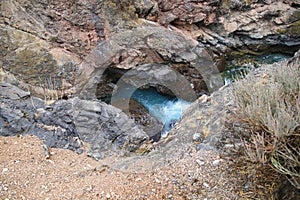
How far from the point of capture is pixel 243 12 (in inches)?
441

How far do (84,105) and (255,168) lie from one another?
263 cm

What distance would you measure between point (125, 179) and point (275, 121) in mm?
1589

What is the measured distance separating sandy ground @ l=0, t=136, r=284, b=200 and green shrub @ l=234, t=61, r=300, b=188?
25 centimetres

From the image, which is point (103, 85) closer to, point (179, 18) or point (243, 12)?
point (179, 18)

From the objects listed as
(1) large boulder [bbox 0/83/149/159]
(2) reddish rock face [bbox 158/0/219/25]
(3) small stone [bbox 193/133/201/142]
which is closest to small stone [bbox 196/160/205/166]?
(3) small stone [bbox 193/133/201/142]

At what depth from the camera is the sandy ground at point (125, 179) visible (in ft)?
8.57

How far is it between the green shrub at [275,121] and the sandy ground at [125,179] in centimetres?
25

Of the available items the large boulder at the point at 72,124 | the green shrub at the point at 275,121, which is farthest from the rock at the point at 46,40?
the green shrub at the point at 275,121

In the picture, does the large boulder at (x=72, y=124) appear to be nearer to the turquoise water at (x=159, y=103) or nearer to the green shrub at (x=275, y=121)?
the green shrub at (x=275, y=121)

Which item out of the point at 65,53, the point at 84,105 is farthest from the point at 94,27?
the point at 84,105

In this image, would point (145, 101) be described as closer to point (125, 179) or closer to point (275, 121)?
point (125, 179)

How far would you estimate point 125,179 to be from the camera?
2.97 metres

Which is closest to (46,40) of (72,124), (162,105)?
(162,105)

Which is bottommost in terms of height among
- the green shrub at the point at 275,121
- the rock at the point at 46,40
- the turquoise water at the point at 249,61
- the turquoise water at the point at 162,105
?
the turquoise water at the point at 162,105
